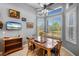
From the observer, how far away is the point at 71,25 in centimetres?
180

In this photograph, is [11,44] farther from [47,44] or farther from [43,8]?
[43,8]

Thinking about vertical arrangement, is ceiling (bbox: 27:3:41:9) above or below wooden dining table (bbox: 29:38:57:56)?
above

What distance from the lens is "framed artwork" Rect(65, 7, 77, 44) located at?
1.77m

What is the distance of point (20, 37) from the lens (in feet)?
6.20

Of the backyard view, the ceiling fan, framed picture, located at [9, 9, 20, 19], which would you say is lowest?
the backyard view

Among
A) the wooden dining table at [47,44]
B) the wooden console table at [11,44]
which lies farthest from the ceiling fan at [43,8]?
the wooden console table at [11,44]

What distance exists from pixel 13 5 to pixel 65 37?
3.76 feet

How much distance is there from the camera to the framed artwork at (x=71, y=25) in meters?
1.77

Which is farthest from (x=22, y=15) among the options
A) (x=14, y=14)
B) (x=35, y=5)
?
(x=35, y=5)

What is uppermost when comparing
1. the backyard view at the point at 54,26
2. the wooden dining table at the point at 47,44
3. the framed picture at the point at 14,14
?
the framed picture at the point at 14,14

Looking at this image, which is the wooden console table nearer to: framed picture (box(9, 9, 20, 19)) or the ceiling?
framed picture (box(9, 9, 20, 19))

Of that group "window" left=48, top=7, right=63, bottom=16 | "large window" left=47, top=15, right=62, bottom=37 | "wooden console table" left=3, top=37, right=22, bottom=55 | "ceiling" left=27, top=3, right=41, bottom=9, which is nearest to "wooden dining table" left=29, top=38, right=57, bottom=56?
"large window" left=47, top=15, right=62, bottom=37

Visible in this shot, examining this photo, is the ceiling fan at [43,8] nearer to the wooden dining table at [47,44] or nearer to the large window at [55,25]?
the large window at [55,25]

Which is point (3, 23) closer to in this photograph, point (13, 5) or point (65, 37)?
point (13, 5)
